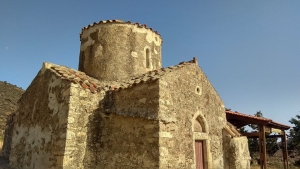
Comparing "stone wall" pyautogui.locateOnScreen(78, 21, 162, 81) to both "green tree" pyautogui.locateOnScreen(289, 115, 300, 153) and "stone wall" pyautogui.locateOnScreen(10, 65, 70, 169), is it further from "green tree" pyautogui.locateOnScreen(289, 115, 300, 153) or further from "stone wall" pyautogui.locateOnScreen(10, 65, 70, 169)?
"green tree" pyautogui.locateOnScreen(289, 115, 300, 153)

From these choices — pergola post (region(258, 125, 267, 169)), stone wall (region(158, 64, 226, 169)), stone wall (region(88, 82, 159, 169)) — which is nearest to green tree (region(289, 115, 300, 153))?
pergola post (region(258, 125, 267, 169))

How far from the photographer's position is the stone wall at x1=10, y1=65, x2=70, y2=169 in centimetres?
655

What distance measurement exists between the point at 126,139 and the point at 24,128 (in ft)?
14.2

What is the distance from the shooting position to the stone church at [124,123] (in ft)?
20.7

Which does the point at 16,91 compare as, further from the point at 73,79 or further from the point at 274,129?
the point at 274,129

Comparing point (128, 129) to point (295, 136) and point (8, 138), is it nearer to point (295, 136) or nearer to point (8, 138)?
point (8, 138)

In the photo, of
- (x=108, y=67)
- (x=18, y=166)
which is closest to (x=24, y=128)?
(x=18, y=166)

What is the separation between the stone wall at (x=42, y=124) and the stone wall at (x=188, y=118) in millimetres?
2787

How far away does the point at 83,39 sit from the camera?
34.9 feet

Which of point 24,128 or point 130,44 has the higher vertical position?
point 130,44

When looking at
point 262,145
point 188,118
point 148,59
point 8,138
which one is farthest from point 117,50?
point 8,138

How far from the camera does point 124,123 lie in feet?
22.5

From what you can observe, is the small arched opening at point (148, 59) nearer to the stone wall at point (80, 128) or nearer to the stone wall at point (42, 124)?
the stone wall at point (80, 128)

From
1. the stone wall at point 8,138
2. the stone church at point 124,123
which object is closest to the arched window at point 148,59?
the stone church at point 124,123
